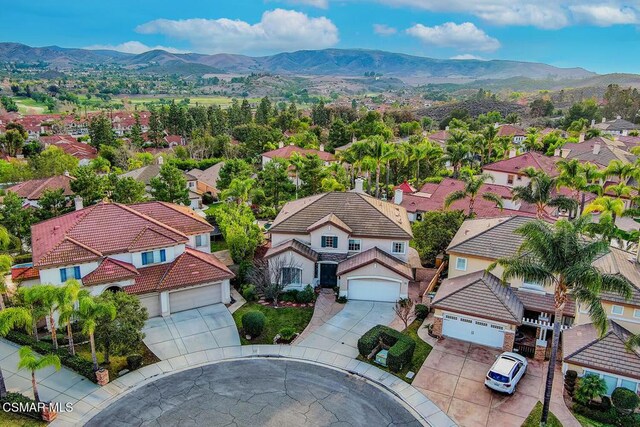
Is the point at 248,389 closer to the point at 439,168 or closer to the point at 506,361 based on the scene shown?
the point at 506,361

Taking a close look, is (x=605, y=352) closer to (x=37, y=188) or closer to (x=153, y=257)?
(x=153, y=257)

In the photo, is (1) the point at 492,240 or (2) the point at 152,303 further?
(1) the point at 492,240

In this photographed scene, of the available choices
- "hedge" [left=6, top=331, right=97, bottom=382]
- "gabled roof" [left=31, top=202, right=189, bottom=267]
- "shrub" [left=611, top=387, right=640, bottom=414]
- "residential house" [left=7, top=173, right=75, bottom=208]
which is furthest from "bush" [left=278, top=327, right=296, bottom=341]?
"residential house" [left=7, top=173, right=75, bottom=208]

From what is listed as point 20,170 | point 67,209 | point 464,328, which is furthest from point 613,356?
point 20,170

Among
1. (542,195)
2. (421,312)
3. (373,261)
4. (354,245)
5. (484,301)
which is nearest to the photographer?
(484,301)

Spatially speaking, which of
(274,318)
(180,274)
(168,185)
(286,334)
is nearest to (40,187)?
(168,185)

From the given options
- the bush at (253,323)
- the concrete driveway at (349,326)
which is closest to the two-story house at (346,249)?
the concrete driveway at (349,326)
